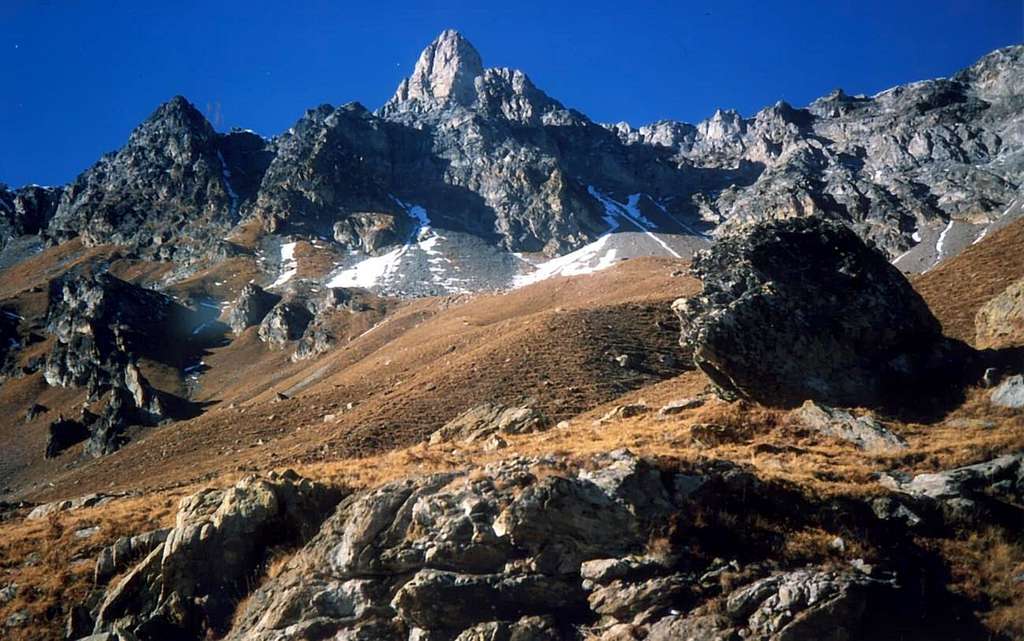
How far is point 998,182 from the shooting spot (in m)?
122

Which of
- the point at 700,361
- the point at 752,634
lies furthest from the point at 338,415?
the point at 752,634

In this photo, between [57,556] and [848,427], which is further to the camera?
[848,427]

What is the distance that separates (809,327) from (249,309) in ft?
379

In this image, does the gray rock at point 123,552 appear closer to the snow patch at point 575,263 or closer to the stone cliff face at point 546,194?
the snow patch at point 575,263

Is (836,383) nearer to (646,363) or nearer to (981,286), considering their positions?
(981,286)

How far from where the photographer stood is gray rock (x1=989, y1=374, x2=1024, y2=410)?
53.0ft

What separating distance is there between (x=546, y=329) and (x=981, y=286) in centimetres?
2601

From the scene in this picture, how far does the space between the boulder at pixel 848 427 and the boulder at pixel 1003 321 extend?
268 inches

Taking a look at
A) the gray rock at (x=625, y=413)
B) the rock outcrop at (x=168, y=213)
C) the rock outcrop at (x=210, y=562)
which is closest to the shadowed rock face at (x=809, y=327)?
the gray rock at (x=625, y=413)

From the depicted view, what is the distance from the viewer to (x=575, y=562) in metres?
11.7

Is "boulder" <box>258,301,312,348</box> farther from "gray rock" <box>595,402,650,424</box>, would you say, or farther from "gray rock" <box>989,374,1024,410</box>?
"gray rock" <box>989,374,1024,410</box>

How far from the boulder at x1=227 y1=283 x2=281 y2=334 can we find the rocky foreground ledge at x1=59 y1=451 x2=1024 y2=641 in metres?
110

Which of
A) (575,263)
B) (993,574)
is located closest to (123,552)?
(993,574)

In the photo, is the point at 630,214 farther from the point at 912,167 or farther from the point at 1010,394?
the point at 1010,394
